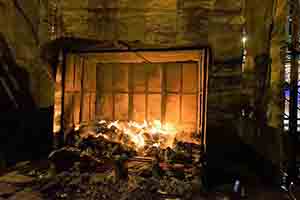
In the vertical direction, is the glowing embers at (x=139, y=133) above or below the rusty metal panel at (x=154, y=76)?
below

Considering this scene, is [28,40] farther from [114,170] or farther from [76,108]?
[114,170]

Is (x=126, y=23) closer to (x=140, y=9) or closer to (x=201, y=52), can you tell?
(x=140, y=9)

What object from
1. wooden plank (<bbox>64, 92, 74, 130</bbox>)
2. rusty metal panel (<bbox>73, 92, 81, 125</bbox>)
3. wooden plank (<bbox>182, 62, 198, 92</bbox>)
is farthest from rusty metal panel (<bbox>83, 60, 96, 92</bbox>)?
wooden plank (<bbox>182, 62, 198, 92</bbox>)

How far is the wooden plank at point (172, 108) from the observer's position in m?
4.72

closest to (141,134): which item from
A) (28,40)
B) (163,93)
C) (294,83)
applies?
(163,93)

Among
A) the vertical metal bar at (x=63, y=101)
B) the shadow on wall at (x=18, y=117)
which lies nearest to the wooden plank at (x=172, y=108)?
the vertical metal bar at (x=63, y=101)

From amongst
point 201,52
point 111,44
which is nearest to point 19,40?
point 111,44

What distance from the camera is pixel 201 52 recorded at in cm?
404

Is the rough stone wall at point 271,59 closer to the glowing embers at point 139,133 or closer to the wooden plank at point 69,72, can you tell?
the glowing embers at point 139,133

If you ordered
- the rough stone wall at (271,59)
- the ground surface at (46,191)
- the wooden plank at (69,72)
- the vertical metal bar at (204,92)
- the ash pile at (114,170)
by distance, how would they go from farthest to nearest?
the wooden plank at (69,72), the rough stone wall at (271,59), the vertical metal bar at (204,92), the ash pile at (114,170), the ground surface at (46,191)

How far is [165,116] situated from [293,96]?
2.80 m

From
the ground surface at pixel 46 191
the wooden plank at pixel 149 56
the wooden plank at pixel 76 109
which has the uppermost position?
the wooden plank at pixel 149 56

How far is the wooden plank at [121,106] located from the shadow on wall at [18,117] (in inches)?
58.3

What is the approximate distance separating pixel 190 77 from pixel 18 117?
3534 mm
